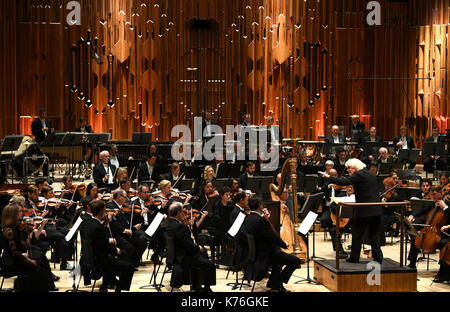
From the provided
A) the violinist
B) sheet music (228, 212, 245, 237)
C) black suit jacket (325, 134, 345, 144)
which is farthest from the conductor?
black suit jacket (325, 134, 345, 144)

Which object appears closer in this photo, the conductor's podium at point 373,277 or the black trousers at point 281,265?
the conductor's podium at point 373,277

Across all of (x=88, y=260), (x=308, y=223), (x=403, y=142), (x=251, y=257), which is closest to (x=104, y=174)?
(x=88, y=260)

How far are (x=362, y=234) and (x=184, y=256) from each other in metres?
2.10

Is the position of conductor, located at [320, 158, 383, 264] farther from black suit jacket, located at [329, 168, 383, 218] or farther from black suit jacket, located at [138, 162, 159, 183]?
black suit jacket, located at [138, 162, 159, 183]

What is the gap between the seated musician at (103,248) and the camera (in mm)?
7562

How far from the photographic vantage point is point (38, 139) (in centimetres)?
1501

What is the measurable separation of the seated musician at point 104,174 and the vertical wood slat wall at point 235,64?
567cm

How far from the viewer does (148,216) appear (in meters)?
9.53

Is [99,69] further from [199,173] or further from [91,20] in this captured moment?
[199,173]

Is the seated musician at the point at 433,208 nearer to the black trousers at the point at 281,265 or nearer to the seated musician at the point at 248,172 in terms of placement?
the black trousers at the point at 281,265

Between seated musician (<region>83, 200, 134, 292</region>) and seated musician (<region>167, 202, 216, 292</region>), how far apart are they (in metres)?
0.55

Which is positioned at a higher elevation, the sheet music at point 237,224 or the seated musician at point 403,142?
the seated musician at point 403,142

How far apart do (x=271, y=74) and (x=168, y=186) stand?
8837 millimetres

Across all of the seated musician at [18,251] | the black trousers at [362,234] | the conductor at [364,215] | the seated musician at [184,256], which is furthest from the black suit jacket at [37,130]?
the black trousers at [362,234]
